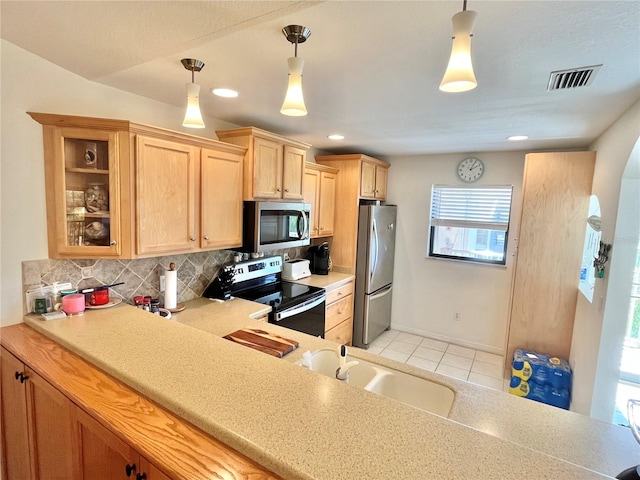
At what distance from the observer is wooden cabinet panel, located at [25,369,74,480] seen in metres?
1.28

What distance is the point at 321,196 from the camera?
3.67 m

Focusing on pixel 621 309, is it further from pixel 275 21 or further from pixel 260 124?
pixel 260 124

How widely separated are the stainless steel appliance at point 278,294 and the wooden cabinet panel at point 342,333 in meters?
0.31

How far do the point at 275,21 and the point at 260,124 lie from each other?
1.61m

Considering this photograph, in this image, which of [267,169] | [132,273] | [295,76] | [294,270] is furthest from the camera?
[294,270]

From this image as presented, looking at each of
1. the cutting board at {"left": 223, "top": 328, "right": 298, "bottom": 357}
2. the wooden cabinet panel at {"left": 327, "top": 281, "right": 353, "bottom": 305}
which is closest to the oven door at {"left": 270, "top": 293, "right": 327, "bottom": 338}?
the wooden cabinet panel at {"left": 327, "top": 281, "right": 353, "bottom": 305}

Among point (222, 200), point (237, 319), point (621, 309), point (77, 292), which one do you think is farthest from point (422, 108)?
point (77, 292)

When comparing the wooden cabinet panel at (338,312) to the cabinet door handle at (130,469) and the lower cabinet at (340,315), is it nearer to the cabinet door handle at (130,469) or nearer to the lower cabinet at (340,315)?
the lower cabinet at (340,315)

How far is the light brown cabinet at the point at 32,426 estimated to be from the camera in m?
1.30

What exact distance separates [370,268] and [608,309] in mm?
2194

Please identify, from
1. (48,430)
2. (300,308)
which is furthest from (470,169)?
(48,430)

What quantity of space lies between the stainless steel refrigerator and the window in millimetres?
644

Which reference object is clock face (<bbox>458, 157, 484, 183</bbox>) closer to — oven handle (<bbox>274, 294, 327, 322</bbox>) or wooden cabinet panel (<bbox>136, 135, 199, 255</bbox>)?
oven handle (<bbox>274, 294, 327, 322</bbox>)

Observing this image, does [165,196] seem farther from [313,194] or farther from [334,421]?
[313,194]
